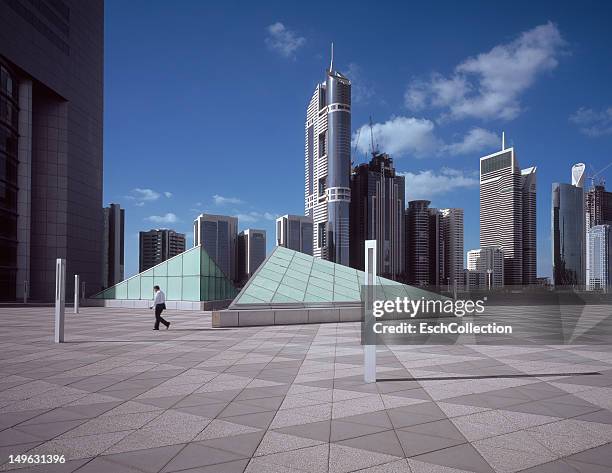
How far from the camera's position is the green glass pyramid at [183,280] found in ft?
99.7

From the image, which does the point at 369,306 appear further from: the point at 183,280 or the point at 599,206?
the point at 599,206

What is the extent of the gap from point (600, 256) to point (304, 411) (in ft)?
485

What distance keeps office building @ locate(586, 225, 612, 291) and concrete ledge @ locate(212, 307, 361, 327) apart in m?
121

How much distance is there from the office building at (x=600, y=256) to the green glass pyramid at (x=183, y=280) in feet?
386

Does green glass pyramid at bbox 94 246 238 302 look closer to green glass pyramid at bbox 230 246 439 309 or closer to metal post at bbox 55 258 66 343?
green glass pyramid at bbox 230 246 439 309

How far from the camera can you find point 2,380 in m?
8.39

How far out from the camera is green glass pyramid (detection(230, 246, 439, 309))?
68.3ft

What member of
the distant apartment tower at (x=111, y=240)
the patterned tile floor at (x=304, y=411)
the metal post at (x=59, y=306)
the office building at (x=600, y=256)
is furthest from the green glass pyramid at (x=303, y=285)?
the distant apartment tower at (x=111, y=240)

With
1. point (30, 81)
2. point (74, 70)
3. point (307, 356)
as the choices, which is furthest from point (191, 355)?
point (74, 70)

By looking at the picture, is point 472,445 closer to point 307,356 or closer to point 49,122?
point 307,356

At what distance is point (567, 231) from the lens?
179000mm

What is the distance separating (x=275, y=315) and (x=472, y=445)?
48.8ft

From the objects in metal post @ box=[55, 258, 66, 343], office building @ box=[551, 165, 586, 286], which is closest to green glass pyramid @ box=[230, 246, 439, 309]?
metal post @ box=[55, 258, 66, 343]

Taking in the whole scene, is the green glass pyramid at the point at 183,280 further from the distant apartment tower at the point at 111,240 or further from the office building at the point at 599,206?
the office building at the point at 599,206
